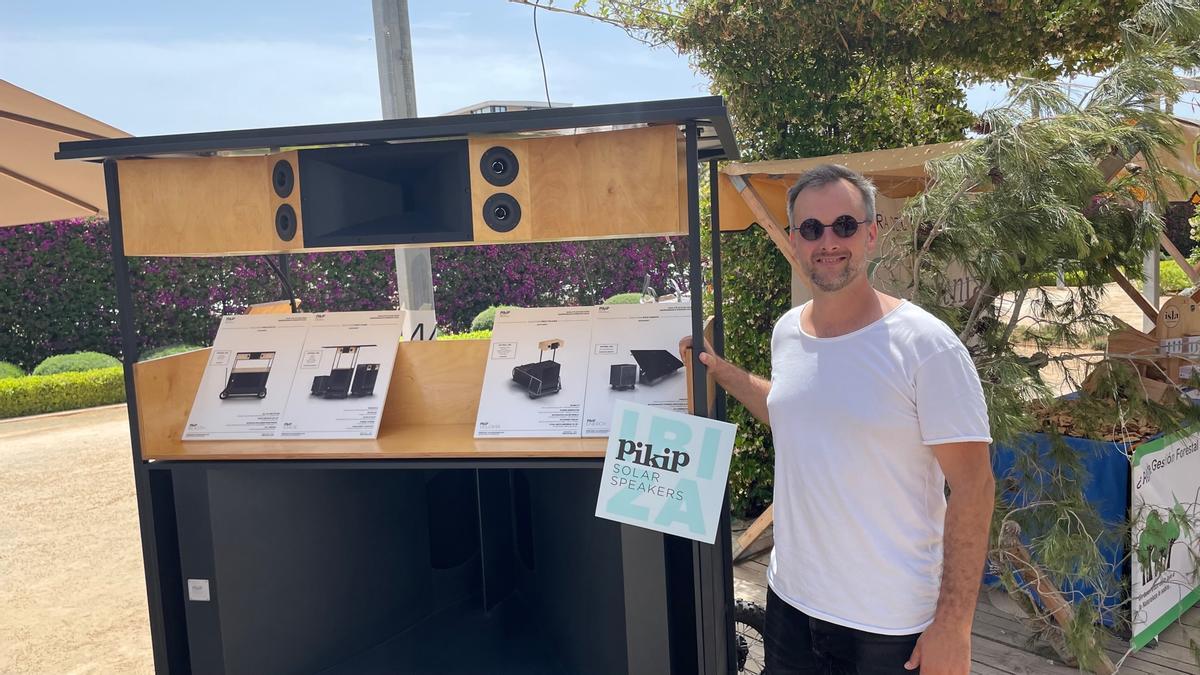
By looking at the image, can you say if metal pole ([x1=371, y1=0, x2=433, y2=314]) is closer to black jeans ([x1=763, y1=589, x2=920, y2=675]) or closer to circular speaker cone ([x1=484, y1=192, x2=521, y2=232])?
circular speaker cone ([x1=484, y1=192, x2=521, y2=232])

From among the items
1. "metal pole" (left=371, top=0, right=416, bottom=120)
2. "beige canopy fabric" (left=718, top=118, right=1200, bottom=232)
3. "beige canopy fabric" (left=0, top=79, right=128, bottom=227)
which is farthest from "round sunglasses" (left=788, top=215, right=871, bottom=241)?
"metal pole" (left=371, top=0, right=416, bottom=120)

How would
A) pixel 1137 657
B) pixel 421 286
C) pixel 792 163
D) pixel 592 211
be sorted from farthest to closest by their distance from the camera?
pixel 421 286 → pixel 792 163 → pixel 1137 657 → pixel 592 211

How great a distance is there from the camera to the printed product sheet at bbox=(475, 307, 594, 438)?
257 centimetres

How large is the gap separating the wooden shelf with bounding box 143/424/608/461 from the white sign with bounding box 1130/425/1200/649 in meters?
2.15

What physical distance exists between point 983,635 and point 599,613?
1.84 meters

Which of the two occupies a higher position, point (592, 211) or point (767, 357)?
point (592, 211)

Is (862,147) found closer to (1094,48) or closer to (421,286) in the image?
(1094,48)

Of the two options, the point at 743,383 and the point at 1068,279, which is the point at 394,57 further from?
the point at 1068,279

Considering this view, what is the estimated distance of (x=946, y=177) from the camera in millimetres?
2580

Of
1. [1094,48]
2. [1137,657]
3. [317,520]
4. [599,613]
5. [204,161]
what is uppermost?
[1094,48]

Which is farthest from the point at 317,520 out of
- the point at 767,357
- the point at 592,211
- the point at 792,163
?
the point at 767,357

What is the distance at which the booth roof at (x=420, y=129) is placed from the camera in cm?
212

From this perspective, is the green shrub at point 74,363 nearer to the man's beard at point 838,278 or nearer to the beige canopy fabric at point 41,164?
the beige canopy fabric at point 41,164

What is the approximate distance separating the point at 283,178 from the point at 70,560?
147 inches
